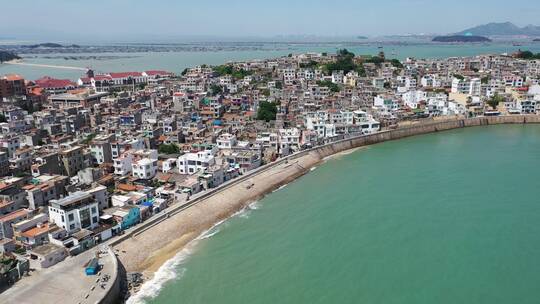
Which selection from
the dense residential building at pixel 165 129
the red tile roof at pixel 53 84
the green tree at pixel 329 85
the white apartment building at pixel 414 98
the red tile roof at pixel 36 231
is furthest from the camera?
the red tile roof at pixel 53 84

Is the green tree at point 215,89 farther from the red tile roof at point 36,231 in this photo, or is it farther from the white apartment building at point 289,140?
the red tile roof at point 36,231

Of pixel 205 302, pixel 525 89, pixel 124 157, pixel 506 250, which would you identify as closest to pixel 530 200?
pixel 506 250

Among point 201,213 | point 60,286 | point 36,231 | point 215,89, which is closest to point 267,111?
point 215,89

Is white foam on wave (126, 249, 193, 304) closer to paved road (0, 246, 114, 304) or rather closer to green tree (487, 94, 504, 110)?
paved road (0, 246, 114, 304)

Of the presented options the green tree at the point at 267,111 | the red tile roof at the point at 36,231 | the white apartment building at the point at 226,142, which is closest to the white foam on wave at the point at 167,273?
the red tile roof at the point at 36,231

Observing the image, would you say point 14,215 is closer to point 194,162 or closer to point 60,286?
point 60,286

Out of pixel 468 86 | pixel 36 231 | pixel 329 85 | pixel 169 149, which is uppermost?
pixel 329 85
